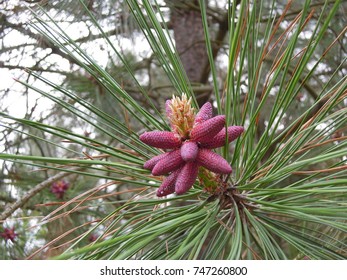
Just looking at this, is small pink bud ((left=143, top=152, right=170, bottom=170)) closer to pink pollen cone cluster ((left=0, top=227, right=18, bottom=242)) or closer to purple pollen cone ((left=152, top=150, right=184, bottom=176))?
purple pollen cone ((left=152, top=150, right=184, bottom=176))

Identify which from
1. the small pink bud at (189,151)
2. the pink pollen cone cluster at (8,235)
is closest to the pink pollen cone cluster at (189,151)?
the small pink bud at (189,151)

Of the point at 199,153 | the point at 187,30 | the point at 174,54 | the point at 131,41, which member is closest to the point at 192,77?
the point at 187,30

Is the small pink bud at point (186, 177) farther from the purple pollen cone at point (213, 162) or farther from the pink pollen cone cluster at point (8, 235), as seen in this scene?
the pink pollen cone cluster at point (8, 235)

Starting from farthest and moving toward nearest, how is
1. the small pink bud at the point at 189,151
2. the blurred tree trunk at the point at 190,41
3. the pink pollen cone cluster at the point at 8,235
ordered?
1. the blurred tree trunk at the point at 190,41
2. the pink pollen cone cluster at the point at 8,235
3. the small pink bud at the point at 189,151

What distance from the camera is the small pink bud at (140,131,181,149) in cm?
72

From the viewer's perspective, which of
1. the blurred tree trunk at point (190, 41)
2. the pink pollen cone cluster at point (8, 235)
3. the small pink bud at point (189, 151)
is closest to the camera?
the small pink bud at point (189, 151)

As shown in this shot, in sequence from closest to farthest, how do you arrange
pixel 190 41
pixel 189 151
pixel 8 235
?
pixel 189 151, pixel 8 235, pixel 190 41

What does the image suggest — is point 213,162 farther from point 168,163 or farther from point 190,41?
point 190,41

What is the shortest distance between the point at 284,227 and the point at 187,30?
190cm

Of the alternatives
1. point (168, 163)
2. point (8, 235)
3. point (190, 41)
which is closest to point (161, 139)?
point (168, 163)

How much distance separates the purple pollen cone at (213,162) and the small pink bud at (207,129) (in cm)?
2

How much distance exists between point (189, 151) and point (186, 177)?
0.16 ft

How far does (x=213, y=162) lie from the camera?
2.33 ft

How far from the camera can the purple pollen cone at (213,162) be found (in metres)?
0.70
